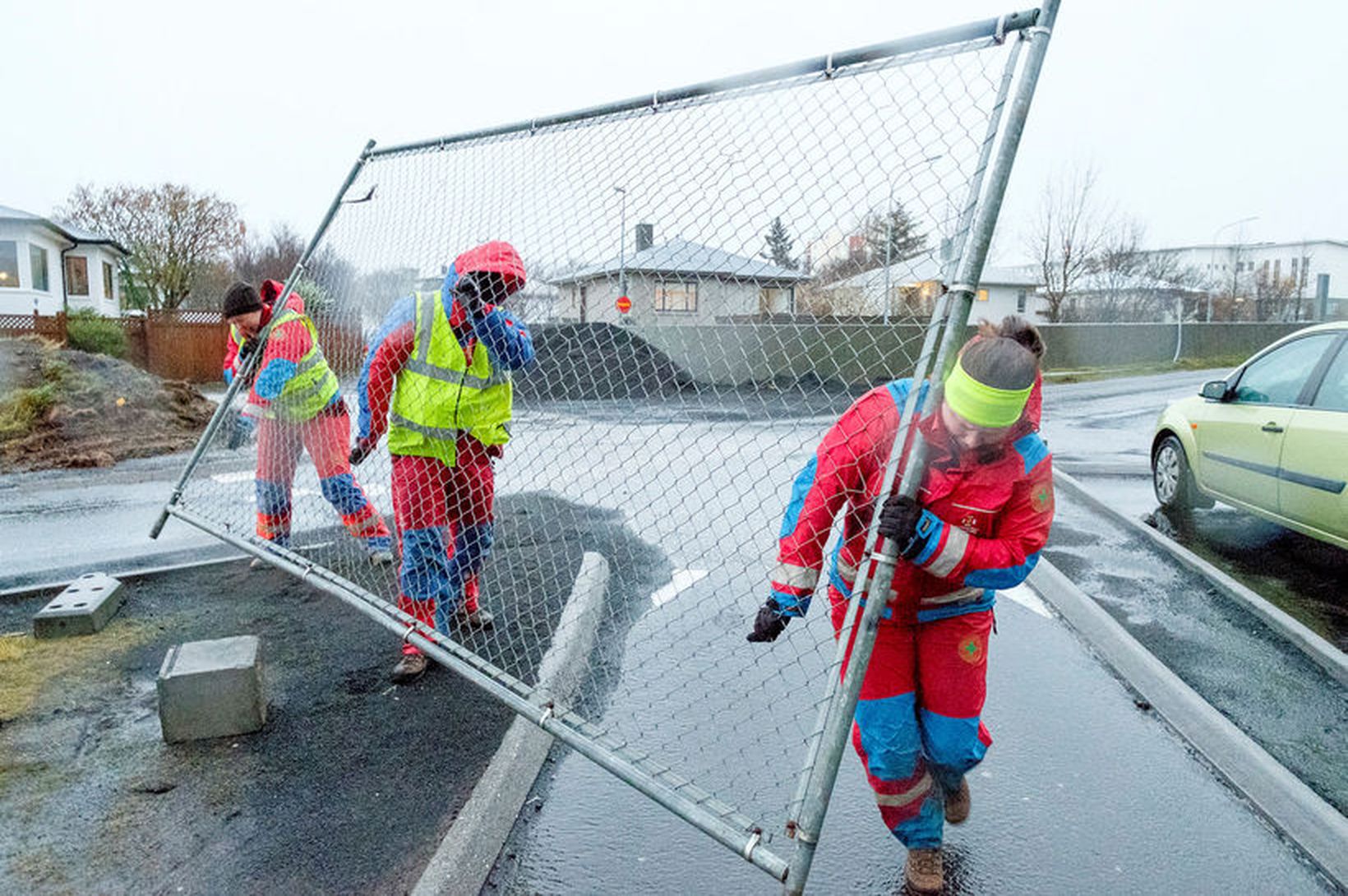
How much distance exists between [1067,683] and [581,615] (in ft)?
7.75

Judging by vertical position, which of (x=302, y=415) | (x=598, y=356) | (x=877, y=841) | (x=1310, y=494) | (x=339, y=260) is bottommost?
(x=877, y=841)

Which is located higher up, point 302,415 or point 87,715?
point 302,415

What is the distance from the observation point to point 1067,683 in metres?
4.22

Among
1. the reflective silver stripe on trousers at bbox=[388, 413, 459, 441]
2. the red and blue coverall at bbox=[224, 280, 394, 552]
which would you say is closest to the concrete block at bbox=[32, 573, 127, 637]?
the red and blue coverall at bbox=[224, 280, 394, 552]

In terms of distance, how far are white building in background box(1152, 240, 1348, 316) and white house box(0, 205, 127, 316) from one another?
41.9m

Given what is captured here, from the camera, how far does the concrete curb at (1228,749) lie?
115 inches

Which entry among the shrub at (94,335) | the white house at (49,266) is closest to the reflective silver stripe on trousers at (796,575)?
the shrub at (94,335)

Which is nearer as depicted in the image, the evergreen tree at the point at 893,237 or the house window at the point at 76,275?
the evergreen tree at the point at 893,237

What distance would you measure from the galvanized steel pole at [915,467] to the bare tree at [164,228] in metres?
40.2

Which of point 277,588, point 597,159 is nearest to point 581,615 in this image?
point 277,588

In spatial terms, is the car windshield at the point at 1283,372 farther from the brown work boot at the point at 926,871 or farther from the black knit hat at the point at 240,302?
the black knit hat at the point at 240,302

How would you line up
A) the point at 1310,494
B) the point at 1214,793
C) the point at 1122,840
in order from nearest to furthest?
1. the point at 1122,840
2. the point at 1214,793
3. the point at 1310,494

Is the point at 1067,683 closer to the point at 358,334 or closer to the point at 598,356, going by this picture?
the point at 598,356

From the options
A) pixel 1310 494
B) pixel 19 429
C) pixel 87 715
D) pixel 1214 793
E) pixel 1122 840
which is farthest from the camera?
pixel 19 429
